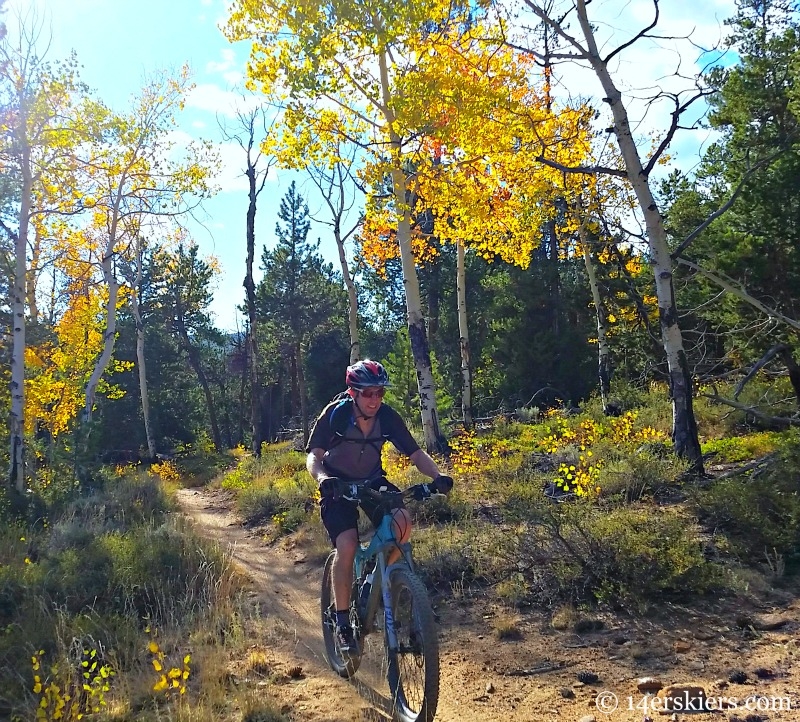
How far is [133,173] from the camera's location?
15.4 metres

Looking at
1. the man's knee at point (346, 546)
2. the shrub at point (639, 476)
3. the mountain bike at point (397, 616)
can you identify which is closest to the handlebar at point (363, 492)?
the mountain bike at point (397, 616)

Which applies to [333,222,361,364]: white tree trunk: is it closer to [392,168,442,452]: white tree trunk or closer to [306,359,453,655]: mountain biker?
[392,168,442,452]: white tree trunk

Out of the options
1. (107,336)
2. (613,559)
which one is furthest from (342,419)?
(107,336)

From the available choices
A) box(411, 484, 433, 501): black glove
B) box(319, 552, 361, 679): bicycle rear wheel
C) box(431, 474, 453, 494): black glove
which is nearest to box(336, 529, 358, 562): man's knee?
box(319, 552, 361, 679): bicycle rear wheel

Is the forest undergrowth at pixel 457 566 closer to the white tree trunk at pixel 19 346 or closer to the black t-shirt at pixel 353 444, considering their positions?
the black t-shirt at pixel 353 444

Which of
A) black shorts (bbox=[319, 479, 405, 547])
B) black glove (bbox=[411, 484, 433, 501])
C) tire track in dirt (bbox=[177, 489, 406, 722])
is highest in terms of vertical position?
black glove (bbox=[411, 484, 433, 501])

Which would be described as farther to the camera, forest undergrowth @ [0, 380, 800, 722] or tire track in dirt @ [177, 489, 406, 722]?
forest undergrowth @ [0, 380, 800, 722]

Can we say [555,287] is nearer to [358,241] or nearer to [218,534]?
[358,241]

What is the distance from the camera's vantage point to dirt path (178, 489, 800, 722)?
341cm

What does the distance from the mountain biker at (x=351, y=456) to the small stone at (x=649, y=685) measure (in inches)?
62.1

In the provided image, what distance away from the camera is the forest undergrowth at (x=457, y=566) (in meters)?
3.96

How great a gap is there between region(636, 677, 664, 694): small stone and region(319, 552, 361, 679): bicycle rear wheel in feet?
5.68

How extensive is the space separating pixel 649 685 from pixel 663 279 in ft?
16.7

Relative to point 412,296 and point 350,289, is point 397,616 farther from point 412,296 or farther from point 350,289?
point 350,289
